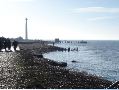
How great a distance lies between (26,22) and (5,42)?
114 metres

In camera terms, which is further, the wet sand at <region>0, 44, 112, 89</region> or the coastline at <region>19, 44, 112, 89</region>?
the coastline at <region>19, 44, 112, 89</region>

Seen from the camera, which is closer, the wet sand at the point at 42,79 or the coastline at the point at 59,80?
the wet sand at the point at 42,79

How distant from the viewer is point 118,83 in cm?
631

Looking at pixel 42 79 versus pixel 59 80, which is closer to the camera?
pixel 42 79

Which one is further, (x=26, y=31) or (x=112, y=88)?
(x=26, y=31)

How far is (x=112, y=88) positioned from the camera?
21.5ft

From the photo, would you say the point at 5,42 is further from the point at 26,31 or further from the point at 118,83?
the point at 26,31

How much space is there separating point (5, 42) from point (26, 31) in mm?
122252

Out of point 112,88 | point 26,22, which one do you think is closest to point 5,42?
point 112,88

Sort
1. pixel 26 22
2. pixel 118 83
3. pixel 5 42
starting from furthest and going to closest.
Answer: pixel 26 22, pixel 5 42, pixel 118 83

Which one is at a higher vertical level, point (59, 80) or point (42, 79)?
point (42, 79)

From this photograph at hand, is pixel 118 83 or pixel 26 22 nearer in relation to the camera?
pixel 118 83

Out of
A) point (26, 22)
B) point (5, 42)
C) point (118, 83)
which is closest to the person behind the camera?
point (118, 83)

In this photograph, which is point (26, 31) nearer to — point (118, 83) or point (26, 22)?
point (26, 22)
